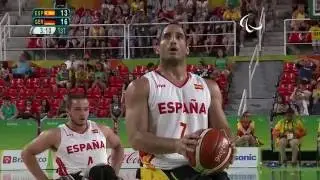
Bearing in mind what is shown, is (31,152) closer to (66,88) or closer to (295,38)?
(66,88)

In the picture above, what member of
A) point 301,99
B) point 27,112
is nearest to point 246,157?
point 301,99

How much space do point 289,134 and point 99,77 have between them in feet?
22.2

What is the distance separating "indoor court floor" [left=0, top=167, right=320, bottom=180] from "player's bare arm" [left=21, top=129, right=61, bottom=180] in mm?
7159

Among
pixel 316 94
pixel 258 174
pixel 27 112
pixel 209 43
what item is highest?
pixel 209 43

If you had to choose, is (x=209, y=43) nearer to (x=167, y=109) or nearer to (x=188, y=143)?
(x=167, y=109)

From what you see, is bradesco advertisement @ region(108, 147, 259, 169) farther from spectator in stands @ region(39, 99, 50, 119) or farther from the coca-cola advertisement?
spectator in stands @ region(39, 99, 50, 119)

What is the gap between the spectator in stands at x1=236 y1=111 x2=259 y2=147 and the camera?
19.8 m

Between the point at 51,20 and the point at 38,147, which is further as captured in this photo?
the point at 51,20

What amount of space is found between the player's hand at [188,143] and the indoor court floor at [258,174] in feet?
34.6

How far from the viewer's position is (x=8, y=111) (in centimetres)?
2309

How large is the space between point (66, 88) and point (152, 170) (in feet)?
60.6

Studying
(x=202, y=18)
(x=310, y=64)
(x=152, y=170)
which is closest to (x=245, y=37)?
(x=202, y=18)

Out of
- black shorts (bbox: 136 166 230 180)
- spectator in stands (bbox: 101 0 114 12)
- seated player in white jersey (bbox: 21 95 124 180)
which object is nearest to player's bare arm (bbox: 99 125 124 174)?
seated player in white jersey (bbox: 21 95 124 180)

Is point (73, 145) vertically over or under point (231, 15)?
under
